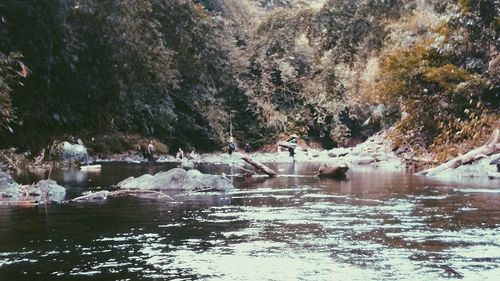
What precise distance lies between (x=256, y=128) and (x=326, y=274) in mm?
45036

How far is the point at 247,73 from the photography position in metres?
53.1

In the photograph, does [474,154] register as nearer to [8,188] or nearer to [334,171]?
[334,171]

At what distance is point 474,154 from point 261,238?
1434cm

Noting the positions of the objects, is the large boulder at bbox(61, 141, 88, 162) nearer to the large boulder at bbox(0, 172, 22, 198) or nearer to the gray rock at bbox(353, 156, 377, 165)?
the gray rock at bbox(353, 156, 377, 165)

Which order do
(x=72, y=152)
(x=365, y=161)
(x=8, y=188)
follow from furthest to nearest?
(x=365, y=161)
(x=72, y=152)
(x=8, y=188)

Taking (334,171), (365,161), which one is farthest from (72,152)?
(365,161)

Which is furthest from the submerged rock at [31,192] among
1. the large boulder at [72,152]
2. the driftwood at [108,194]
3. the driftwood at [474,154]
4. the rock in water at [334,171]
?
the large boulder at [72,152]

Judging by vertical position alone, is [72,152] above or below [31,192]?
above

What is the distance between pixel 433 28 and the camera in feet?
98.9

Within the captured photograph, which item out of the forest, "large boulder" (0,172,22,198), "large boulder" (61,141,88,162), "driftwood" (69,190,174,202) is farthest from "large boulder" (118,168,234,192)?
"large boulder" (61,141,88,162)

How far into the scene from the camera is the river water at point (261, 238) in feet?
23.1

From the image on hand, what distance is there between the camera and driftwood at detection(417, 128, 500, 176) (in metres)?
21.3

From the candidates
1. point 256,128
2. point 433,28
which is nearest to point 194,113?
point 256,128

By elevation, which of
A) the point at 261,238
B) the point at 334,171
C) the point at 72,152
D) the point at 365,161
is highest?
the point at 72,152
